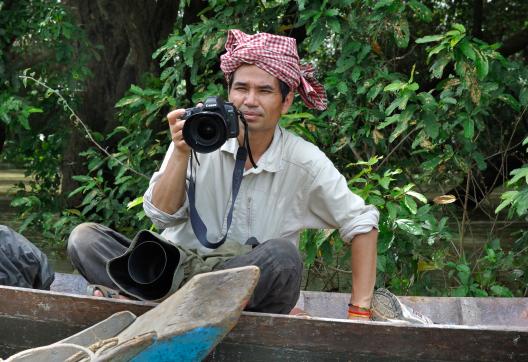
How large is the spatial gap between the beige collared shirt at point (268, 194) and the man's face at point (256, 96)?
0.09 meters

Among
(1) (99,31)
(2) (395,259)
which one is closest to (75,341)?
(2) (395,259)

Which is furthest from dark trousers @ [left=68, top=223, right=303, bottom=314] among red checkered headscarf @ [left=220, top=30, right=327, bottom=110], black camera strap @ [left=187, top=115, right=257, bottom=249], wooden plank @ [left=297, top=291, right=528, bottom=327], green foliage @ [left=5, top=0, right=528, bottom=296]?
green foliage @ [left=5, top=0, right=528, bottom=296]

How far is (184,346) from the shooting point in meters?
2.60

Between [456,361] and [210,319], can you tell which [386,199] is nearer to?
[456,361]

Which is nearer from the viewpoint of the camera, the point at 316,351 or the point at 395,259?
the point at 316,351

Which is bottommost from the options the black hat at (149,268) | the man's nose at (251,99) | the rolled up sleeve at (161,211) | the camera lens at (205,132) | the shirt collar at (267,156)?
the black hat at (149,268)

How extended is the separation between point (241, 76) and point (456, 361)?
1.07m

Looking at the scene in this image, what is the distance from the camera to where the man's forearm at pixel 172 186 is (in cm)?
298

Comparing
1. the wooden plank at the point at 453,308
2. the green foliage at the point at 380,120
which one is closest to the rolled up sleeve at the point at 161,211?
the wooden plank at the point at 453,308

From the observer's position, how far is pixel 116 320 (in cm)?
285

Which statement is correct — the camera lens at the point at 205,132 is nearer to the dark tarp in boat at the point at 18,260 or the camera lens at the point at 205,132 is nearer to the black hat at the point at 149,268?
the black hat at the point at 149,268

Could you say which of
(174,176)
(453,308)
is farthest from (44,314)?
(453,308)

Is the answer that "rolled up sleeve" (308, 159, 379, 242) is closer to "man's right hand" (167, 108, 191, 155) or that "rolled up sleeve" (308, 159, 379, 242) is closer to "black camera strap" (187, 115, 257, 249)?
"black camera strap" (187, 115, 257, 249)

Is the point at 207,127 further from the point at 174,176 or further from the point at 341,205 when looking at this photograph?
the point at 341,205
